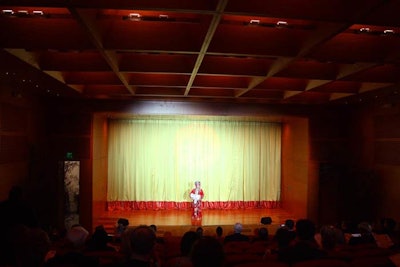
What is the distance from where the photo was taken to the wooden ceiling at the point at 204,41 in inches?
138

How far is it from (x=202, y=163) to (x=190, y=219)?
2812 millimetres

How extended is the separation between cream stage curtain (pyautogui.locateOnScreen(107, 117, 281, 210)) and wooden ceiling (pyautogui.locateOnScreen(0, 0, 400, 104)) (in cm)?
610

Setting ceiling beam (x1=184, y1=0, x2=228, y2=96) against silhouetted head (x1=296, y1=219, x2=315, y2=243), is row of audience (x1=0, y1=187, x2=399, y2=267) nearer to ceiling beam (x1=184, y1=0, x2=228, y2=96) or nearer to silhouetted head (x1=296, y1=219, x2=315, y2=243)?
silhouetted head (x1=296, y1=219, x2=315, y2=243)

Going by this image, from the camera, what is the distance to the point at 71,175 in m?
9.99

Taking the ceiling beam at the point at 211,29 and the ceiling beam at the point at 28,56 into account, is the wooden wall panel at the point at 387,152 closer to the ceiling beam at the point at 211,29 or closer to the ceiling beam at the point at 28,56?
the ceiling beam at the point at 211,29

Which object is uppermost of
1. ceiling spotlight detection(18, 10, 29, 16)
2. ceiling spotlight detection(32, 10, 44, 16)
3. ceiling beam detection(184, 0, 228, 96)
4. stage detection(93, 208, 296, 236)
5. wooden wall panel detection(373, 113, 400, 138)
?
ceiling spotlight detection(32, 10, 44, 16)

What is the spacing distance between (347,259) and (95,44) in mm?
3847

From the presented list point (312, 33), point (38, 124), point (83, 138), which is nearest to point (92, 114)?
point (83, 138)

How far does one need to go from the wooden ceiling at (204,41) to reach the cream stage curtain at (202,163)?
6095mm

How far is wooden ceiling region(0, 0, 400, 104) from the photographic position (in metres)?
3.50

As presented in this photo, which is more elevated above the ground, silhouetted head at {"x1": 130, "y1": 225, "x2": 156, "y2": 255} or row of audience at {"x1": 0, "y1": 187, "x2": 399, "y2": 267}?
silhouetted head at {"x1": 130, "y1": 225, "x2": 156, "y2": 255}

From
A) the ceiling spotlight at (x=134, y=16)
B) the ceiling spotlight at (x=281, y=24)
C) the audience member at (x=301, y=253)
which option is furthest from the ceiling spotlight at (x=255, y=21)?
the audience member at (x=301, y=253)

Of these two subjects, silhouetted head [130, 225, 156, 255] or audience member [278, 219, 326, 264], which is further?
audience member [278, 219, 326, 264]

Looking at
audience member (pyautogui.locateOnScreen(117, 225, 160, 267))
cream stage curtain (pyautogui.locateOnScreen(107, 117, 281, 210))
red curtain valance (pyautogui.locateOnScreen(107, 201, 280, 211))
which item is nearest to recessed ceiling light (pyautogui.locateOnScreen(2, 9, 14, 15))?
audience member (pyautogui.locateOnScreen(117, 225, 160, 267))
